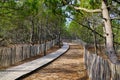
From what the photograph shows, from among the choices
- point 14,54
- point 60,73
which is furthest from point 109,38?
point 14,54

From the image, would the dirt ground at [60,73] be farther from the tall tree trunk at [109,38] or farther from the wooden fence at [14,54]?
the tall tree trunk at [109,38]

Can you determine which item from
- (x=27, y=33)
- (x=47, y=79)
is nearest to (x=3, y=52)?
(x=47, y=79)

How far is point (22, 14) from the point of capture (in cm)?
1914

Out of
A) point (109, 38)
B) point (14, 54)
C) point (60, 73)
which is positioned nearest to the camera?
point (109, 38)

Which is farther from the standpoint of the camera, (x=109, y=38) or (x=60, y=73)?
(x=60, y=73)

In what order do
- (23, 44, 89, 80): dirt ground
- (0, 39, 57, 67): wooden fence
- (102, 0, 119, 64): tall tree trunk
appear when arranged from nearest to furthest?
(102, 0, 119, 64): tall tree trunk
(23, 44, 89, 80): dirt ground
(0, 39, 57, 67): wooden fence

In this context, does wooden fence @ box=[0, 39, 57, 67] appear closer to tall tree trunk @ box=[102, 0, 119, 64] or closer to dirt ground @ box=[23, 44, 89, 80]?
dirt ground @ box=[23, 44, 89, 80]

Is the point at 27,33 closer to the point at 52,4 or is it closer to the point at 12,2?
the point at 12,2

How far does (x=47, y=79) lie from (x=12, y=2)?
6.47 metres

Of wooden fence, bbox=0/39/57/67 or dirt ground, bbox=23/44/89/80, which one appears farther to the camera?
wooden fence, bbox=0/39/57/67

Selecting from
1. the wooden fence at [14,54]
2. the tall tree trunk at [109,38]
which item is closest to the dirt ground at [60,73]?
the wooden fence at [14,54]

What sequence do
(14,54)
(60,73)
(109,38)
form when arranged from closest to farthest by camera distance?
(109,38) < (60,73) < (14,54)

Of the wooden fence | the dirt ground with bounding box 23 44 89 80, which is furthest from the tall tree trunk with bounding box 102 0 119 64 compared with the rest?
the wooden fence

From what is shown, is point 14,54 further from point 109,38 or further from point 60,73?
point 109,38
